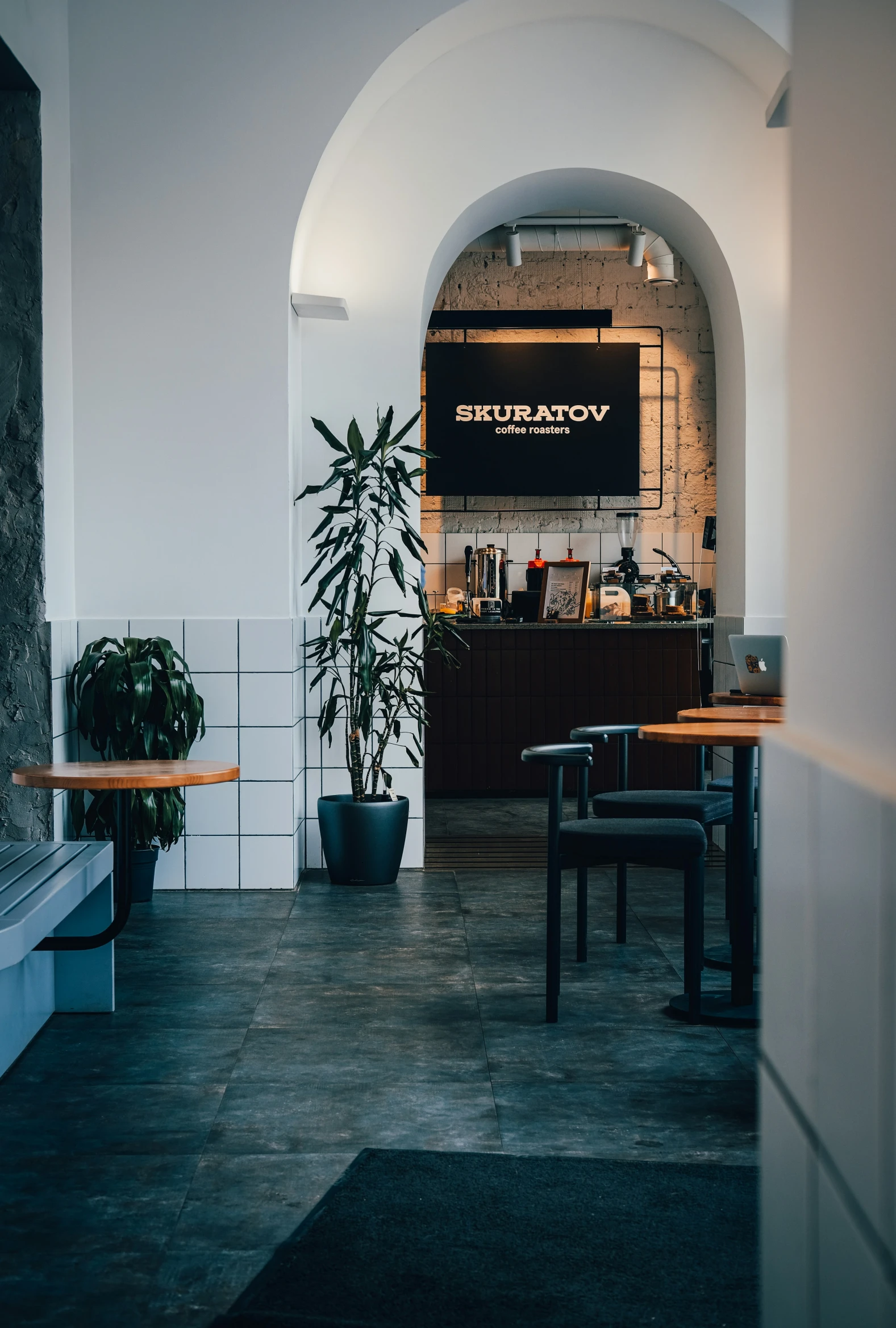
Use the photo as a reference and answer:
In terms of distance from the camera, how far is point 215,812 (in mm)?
5016

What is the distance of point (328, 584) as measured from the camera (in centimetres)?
492

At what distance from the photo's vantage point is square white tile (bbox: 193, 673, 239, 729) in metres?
5.00

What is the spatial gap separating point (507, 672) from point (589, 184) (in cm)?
292

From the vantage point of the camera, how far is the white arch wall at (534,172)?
527cm

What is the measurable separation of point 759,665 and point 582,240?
4.73m

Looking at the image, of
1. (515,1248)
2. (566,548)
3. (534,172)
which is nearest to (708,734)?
(515,1248)

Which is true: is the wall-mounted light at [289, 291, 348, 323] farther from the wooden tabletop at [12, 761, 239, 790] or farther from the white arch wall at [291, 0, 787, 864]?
the wooden tabletop at [12, 761, 239, 790]

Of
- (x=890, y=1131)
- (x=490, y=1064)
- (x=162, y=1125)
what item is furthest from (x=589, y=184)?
(x=890, y=1131)

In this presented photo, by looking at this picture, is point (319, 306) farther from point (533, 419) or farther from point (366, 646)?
point (533, 419)

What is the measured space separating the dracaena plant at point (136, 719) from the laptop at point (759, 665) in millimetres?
2075

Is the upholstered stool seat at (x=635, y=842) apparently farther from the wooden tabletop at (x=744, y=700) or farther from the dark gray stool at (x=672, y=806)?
the wooden tabletop at (x=744, y=700)

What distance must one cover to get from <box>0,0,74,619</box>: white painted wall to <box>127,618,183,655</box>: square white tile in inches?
10.2

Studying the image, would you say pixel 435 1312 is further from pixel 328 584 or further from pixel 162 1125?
pixel 328 584

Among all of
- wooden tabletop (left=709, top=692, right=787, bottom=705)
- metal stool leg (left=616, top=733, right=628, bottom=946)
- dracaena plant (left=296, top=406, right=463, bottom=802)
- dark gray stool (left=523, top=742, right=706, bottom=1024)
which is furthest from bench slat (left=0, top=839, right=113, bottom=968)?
wooden tabletop (left=709, top=692, right=787, bottom=705)
